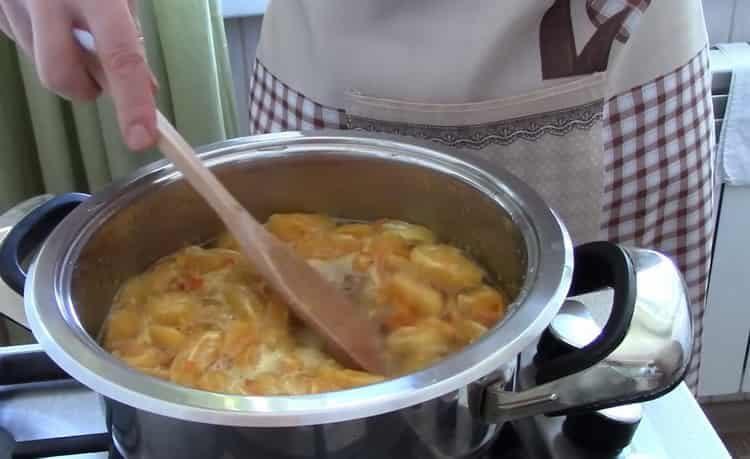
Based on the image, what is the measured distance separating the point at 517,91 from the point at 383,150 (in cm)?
14

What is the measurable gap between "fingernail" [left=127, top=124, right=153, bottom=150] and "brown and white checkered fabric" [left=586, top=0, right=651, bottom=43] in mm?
363

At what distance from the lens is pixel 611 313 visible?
43 cm

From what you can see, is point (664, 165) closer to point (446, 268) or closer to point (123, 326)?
point (446, 268)

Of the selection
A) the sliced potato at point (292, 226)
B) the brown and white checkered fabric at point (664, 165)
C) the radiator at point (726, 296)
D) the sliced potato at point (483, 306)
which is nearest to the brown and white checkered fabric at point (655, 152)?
the brown and white checkered fabric at point (664, 165)

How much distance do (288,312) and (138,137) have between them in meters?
0.15

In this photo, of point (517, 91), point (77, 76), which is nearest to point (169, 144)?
point (77, 76)

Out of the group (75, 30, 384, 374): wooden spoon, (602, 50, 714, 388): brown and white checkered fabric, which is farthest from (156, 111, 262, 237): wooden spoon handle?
(602, 50, 714, 388): brown and white checkered fabric

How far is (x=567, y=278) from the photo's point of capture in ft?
1.40

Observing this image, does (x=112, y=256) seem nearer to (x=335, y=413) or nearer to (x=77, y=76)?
(x=77, y=76)

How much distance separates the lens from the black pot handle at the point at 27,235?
0.49 m

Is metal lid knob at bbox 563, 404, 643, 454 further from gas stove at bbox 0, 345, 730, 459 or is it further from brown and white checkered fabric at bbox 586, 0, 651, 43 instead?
brown and white checkered fabric at bbox 586, 0, 651, 43

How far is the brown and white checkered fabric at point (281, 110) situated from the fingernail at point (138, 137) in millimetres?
281

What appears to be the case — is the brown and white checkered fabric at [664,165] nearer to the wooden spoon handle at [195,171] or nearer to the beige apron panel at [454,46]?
the beige apron panel at [454,46]

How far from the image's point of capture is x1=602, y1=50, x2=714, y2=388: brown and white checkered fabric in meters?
0.71
